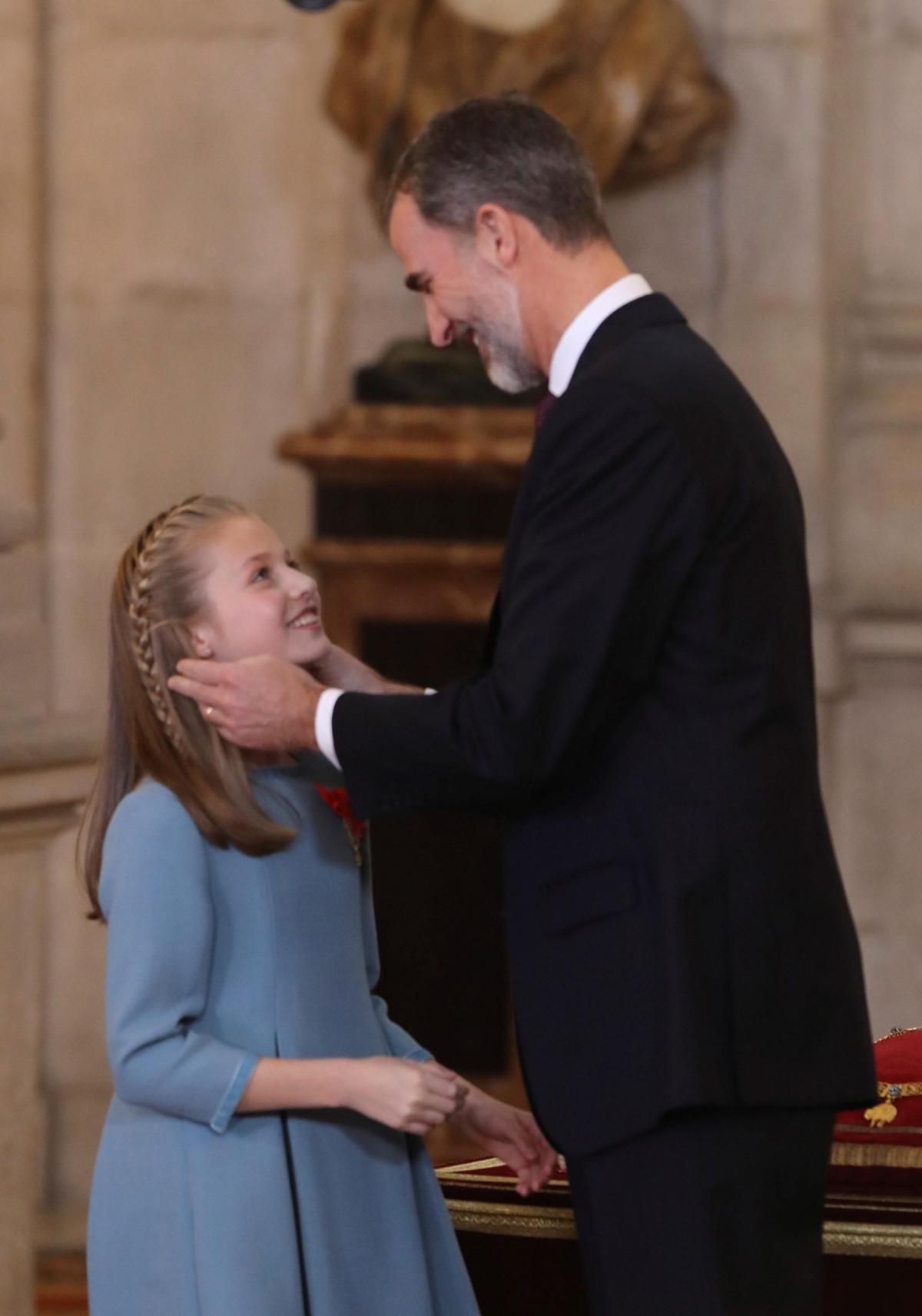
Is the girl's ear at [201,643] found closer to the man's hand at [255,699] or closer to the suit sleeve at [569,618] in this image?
the man's hand at [255,699]

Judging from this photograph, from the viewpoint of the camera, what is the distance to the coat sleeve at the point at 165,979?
2377mm

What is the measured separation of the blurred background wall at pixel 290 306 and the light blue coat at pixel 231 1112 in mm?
3391

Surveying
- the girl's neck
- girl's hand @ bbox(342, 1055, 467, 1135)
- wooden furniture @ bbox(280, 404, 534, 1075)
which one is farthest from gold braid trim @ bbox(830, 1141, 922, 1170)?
wooden furniture @ bbox(280, 404, 534, 1075)

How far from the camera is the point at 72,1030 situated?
620 cm

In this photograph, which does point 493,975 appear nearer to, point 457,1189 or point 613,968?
point 457,1189

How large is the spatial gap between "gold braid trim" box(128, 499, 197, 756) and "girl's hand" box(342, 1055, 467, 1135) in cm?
44

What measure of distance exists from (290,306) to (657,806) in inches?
159

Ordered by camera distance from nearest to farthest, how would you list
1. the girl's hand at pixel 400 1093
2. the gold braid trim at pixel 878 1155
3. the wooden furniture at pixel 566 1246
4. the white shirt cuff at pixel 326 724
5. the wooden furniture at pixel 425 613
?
the girl's hand at pixel 400 1093
the white shirt cuff at pixel 326 724
the wooden furniture at pixel 566 1246
the gold braid trim at pixel 878 1155
the wooden furniture at pixel 425 613

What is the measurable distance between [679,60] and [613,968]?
3.91 metres

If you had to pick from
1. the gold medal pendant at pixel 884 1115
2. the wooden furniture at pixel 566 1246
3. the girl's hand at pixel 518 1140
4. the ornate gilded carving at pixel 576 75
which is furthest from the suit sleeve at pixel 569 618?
the ornate gilded carving at pixel 576 75

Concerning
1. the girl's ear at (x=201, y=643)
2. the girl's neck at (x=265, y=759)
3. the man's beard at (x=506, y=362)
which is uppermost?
the man's beard at (x=506, y=362)

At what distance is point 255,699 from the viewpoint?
8.03 ft

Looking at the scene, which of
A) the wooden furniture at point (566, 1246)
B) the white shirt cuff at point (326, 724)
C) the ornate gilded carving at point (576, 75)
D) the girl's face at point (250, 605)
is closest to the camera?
the white shirt cuff at point (326, 724)

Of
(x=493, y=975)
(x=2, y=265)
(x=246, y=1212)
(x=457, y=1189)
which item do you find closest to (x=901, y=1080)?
(x=457, y=1189)
